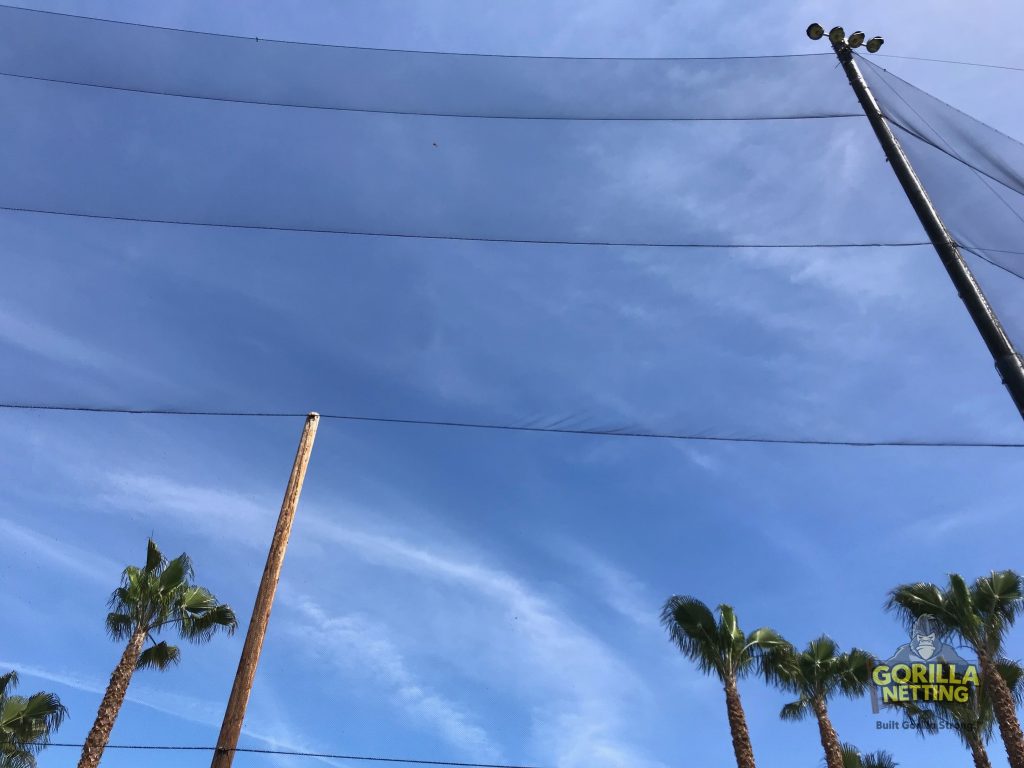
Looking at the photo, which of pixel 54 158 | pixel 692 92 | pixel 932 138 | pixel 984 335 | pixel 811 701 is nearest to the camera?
→ pixel 984 335

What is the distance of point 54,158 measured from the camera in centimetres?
780

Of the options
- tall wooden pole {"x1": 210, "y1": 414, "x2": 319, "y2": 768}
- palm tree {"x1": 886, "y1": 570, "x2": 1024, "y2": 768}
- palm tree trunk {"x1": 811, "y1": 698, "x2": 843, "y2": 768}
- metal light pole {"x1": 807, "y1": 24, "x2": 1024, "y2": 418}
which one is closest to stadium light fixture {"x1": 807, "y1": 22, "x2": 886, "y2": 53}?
metal light pole {"x1": 807, "y1": 24, "x2": 1024, "y2": 418}

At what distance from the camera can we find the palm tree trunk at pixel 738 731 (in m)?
13.0

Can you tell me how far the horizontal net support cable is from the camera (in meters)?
8.58

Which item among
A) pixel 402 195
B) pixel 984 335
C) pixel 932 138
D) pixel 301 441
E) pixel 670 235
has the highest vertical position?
pixel 402 195

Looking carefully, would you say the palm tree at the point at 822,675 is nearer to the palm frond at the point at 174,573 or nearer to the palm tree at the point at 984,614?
the palm tree at the point at 984,614

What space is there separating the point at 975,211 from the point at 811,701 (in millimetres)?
14290

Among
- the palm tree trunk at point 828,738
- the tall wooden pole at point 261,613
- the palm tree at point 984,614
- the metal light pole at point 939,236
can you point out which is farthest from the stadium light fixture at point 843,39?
the palm tree trunk at point 828,738

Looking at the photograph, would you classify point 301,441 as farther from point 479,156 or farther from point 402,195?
point 479,156

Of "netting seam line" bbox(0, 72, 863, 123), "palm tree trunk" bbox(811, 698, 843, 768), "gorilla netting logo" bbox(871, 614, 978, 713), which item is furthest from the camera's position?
"palm tree trunk" bbox(811, 698, 843, 768)

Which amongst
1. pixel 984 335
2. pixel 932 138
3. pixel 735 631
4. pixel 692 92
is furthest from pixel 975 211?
pixel 735 631

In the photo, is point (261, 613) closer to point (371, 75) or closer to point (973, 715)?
point (371, 75)

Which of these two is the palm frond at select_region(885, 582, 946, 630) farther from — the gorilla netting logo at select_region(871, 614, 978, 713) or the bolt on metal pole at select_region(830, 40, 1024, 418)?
the bolt on metal pole at select_region(830, 40, 1024, 418)

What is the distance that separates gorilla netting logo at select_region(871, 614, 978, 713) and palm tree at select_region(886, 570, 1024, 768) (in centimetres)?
28
